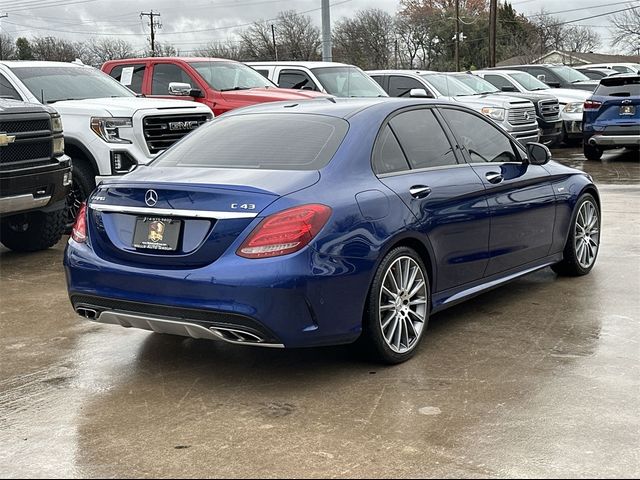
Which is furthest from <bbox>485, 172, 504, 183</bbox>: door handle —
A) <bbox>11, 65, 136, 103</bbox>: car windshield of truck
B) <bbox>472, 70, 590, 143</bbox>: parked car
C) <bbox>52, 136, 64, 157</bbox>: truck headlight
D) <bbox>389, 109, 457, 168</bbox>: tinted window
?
<bbox>472, 70, 590, 143</bbox>: parked car

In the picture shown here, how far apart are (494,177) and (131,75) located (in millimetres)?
8826

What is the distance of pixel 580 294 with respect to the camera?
270 inches

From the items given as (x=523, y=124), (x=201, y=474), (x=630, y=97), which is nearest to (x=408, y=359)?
(x=201, y=474)

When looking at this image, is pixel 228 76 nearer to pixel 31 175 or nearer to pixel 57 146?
pixel 57 146

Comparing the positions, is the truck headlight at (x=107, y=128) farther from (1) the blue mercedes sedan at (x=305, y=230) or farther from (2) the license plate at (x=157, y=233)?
(2) the license plate at (x=157, y=233)

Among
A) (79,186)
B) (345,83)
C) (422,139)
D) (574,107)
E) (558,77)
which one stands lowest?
(79,186)

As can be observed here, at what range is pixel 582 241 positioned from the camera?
7.41m

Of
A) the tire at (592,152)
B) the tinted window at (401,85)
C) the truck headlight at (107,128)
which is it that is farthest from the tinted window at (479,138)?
the tire at (592,152)

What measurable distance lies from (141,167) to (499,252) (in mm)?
2496

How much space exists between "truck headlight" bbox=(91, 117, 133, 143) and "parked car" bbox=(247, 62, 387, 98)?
18.7ft

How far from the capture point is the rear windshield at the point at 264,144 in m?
5.27

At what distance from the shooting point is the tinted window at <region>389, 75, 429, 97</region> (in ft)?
57.4

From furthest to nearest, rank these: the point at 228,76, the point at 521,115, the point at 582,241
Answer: the point at 521,115 → the point at 228,76 → the point at 582,241

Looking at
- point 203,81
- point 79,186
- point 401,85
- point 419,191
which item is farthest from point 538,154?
point 401,85
